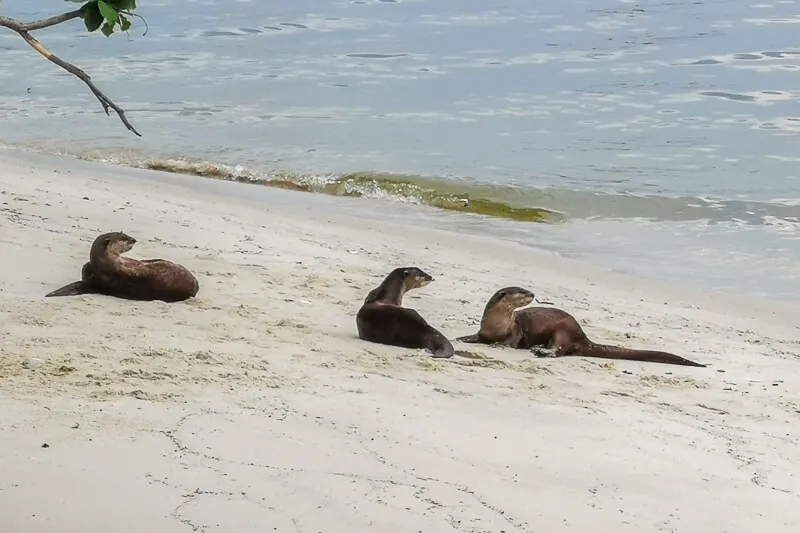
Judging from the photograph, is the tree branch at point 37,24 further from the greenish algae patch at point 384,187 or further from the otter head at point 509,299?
the greenish algae patch at point 384,187

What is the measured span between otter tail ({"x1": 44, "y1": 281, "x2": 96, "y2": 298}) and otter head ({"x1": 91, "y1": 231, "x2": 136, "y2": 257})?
0.19m

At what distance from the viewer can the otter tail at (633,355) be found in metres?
6.68

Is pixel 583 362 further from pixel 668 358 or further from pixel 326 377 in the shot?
pixel 326 377

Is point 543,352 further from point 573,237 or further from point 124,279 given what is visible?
point 573,237

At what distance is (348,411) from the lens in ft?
16.6

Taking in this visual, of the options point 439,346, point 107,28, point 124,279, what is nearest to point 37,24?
point 107,28

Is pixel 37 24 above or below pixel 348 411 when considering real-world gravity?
above

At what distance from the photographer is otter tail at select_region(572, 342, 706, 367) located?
668 cm

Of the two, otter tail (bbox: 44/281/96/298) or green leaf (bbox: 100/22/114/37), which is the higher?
green leaf (bbox: 100/22/114/37)

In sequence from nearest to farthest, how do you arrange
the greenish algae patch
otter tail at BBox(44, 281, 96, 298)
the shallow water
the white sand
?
the white sand < otter tail at BBox(44, 281, 96, 298) < the shallow water < the greenish algae patch

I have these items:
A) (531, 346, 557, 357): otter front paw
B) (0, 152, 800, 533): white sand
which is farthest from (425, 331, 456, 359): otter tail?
(531, 346, 557, 357): otter front paw

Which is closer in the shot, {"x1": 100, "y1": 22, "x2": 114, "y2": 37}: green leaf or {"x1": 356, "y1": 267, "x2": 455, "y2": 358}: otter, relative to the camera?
{"x1": 100, "y1": 22, "x2": 114, "y2": 37}: green leaf

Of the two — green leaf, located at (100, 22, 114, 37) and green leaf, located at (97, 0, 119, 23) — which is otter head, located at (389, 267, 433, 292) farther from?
green leaf, located at (97, 0, 119, 23)

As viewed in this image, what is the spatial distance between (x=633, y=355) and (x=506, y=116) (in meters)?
11.4
